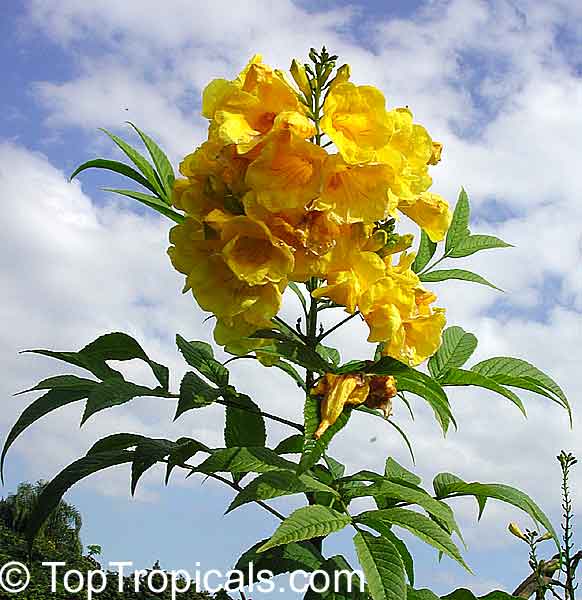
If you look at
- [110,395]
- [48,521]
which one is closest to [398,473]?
[110,395]

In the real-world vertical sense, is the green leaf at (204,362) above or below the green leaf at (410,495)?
above

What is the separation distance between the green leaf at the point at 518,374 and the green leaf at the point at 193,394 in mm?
527

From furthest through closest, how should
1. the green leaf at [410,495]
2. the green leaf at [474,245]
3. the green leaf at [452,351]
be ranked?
the green leaf at [474,245], the green leaf at [452,351], the green leaf at [410,495]

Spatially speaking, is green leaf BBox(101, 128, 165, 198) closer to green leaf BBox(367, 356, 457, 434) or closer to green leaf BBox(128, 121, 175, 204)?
green leaf BBox(128, 121, 175, 204)

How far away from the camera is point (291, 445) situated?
151cm

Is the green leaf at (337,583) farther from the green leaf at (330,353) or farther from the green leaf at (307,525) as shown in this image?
the green leaf at (330,353)

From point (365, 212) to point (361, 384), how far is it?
0.28 meters

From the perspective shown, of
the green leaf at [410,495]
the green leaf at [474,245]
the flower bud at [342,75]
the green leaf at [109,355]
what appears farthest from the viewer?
the green leaf at [474,245]

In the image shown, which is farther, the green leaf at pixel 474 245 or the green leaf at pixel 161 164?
the green leaf at pixel 474 245

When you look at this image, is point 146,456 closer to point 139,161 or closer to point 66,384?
point 66,384

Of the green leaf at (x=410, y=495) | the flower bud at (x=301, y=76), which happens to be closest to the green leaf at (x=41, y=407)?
the green leaf at (x=410, y=495)

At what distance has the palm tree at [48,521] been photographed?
26.7 ft

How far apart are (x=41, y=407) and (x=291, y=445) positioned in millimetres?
459

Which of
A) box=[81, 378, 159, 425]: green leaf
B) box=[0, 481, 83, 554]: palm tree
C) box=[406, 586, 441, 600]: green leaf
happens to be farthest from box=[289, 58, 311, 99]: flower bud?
box=[0, 481, 83, 554]: palm tree
